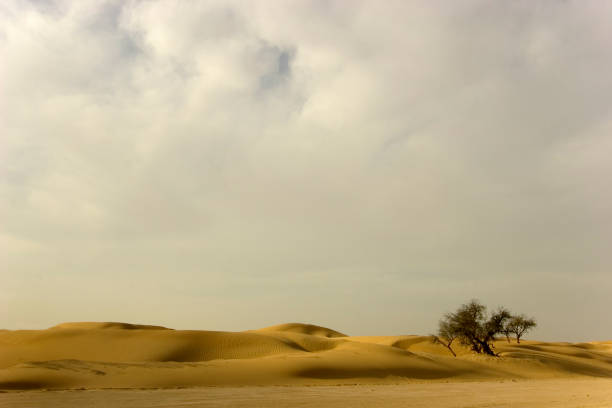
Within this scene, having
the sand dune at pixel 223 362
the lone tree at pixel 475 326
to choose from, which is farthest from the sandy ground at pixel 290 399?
the lone tree at pixel 475 326

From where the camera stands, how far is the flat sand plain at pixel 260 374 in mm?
17656

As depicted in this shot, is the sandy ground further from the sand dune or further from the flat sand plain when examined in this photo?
the sand dune

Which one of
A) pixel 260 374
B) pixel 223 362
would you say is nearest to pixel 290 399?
pixel 260 374

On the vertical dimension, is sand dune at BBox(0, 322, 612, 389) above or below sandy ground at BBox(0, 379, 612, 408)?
above

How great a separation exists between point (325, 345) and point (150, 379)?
29153 mm

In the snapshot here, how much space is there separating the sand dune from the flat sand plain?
0.08m

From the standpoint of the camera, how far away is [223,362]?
101ft

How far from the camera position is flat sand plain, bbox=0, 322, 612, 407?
1766 cm

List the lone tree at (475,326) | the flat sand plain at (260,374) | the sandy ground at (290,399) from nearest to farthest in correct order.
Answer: the sandy ground at (290,399)
the flat sand plain at (260,374)
the lone tree at (475,326)

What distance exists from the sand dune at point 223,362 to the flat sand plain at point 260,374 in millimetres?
79

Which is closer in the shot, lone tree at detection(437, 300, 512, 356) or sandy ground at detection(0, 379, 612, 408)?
sandy ground at detection(0, 379, 612, 408)

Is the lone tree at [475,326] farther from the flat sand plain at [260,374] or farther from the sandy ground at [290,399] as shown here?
the sandy ground at [290,399]

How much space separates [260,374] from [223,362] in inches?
188

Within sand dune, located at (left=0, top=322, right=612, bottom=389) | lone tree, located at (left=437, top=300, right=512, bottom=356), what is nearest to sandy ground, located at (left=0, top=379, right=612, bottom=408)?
sand dune, located at (left=0, top=322, right=612, bottom=389)
